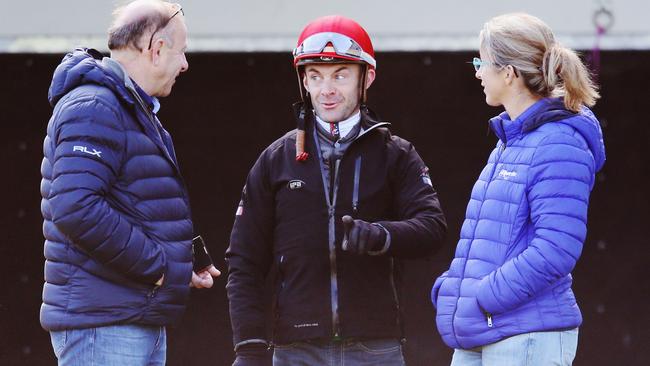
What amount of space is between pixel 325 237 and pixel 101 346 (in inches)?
28.2

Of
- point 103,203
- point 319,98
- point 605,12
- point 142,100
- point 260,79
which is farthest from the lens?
point 260,79

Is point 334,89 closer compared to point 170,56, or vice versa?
point 170,56

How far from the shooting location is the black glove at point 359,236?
2939 mm

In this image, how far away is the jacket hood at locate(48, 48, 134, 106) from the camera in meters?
2.95

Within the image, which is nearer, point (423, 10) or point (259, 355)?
point (259, 355)

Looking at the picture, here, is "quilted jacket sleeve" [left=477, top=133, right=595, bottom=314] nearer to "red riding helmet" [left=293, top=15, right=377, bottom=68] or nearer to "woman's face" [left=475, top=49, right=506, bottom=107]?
"woman's face" [left=475, top=49, right=506, bottom=107]

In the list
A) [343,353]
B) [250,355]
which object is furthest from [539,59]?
[250,355]

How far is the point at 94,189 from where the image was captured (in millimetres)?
2812

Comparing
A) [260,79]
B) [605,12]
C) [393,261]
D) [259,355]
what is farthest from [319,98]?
[260,79]

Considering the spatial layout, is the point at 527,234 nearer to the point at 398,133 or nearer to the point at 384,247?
the point at 384,247

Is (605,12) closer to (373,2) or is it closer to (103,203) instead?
(373,2)

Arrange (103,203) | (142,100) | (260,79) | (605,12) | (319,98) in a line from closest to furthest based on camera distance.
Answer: (103,203)
(142,100)
(319,98)
(605,12)
(260,79)

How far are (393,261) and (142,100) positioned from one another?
0.87 meters

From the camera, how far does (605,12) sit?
13.5 feet
